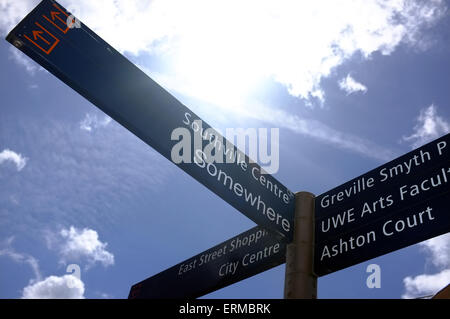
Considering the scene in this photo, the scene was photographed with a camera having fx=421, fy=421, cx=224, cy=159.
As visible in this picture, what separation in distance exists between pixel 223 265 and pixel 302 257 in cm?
116

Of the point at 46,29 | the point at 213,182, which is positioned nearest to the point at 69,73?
the point at 46,29

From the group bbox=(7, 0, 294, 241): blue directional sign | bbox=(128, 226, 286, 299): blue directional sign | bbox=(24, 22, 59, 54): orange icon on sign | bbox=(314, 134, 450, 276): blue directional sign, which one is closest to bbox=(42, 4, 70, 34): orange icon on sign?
bbox=(7, 0, 294, 241): blue directional sign

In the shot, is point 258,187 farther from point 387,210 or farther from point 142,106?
point 142,106

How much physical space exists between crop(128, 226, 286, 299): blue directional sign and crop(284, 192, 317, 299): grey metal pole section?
206 millimetres

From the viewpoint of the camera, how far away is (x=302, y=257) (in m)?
4.56

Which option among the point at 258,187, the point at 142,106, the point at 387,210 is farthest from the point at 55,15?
the point at 387,210

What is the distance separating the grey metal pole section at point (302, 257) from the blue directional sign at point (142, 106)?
0.41ft

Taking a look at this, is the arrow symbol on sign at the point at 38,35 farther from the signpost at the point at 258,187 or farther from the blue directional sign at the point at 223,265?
the blue directional sign at the point at 223,265

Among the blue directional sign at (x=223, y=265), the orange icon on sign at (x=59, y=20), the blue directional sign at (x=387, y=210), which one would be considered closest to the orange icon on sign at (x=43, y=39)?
the orange icon on sign at (x=59, y=20)

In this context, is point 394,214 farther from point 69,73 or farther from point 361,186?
point 69,73

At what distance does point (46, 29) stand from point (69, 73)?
1.44 feet

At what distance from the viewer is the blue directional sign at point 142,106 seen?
3.64m
